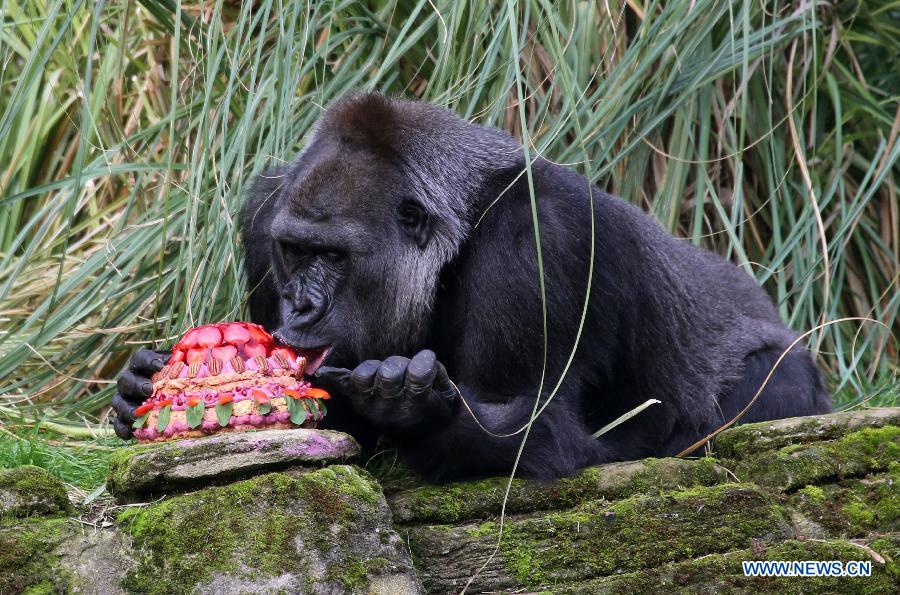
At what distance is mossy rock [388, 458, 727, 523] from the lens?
9.38 ft

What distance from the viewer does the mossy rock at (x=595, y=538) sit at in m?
2.71

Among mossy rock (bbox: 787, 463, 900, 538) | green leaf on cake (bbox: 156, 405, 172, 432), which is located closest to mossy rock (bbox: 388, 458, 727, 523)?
mossy rock (bbox: 787, 463, 900, 538)

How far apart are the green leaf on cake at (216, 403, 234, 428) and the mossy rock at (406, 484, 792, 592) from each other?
20.4 inches

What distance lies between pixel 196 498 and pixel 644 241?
188 cm

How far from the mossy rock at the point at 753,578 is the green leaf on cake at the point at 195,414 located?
954 millimetres

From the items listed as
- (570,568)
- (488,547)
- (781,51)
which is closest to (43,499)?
(488,547)

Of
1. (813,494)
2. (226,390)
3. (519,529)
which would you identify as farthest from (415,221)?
(813,494)

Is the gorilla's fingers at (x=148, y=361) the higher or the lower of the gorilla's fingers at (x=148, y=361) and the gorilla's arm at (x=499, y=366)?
the lower

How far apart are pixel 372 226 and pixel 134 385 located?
32.2 inches

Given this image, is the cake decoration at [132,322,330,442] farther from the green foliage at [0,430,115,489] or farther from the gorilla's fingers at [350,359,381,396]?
the green foliage at [0,430,115,489]

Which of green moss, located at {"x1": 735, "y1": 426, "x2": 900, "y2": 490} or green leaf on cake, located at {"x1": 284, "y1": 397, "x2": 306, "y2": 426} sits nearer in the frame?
green leaf on cake, located at {"x1": 284, "y1": 397, "x2": 306, "y2": 426}

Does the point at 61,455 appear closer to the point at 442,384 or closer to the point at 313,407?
the point at 313,407

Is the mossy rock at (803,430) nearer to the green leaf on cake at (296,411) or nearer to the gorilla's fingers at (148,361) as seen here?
the green leaf on cake at (296,411)

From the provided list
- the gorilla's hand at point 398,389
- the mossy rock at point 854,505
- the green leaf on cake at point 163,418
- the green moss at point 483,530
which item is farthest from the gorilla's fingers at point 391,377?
the mossy rock at point 854,505
